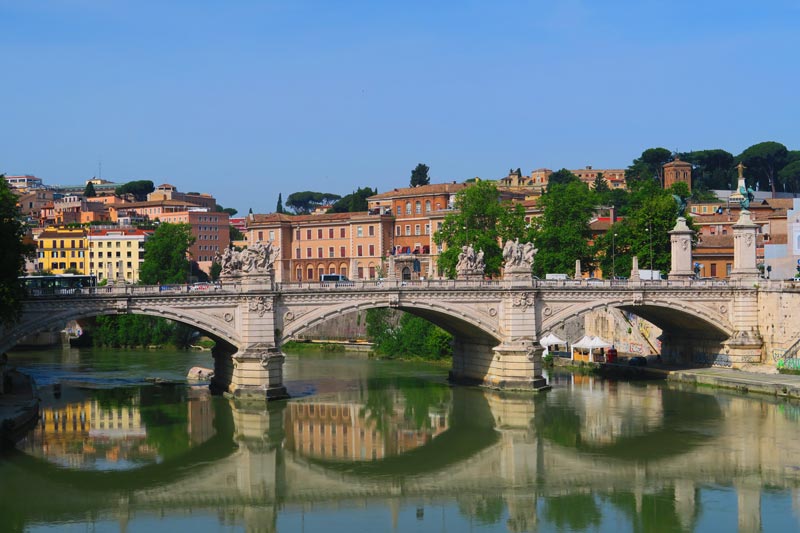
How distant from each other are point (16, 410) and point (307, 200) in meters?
132

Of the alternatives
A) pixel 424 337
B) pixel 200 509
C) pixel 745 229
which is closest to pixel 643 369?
pixel 745 229

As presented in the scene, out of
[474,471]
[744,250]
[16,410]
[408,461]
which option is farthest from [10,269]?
[744,250]

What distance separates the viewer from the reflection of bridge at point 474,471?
29.2 metres

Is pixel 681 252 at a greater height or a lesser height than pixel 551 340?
greater

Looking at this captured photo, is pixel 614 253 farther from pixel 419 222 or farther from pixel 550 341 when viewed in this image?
pixel 419 222

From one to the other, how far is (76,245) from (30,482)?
77.0 metres

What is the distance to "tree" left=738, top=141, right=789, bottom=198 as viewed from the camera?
405 ft

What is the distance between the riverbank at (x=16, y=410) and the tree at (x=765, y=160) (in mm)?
97903

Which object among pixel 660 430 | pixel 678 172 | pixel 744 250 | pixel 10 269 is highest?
pixel 678 172

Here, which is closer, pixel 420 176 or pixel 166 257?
pixel 166 257

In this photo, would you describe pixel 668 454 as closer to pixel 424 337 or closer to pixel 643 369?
pixel 643 369

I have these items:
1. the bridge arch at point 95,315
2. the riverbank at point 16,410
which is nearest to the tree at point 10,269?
the bridge arch at point 95,315

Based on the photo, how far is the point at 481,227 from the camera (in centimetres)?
6831

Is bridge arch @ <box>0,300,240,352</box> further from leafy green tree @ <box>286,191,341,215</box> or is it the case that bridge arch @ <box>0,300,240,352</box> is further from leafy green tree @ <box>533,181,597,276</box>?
leafy green tree @ <box>286,191,341,215</box>
